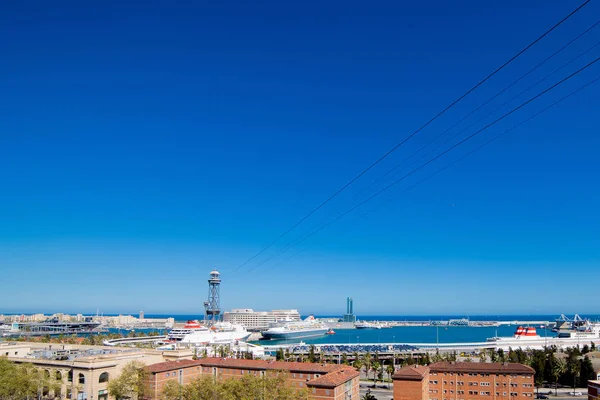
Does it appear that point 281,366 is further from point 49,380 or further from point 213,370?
point 49,380

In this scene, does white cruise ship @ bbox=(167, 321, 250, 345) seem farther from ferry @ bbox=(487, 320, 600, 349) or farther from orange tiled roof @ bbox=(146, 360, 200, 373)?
ferry @ bbox=(487, 320, 600, 349)

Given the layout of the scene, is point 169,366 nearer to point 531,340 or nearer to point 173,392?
point 173,392

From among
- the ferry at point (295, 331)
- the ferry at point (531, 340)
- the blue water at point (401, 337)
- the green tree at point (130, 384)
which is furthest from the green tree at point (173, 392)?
the ferry at point (295, 331)

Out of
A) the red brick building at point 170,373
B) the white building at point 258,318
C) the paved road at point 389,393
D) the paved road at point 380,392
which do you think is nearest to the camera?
the red brick building at point 170,373

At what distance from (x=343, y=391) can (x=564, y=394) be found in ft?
79.7

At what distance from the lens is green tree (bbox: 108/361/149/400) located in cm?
3478

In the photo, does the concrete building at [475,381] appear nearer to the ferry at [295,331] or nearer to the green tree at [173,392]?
the green tree at [173,392]

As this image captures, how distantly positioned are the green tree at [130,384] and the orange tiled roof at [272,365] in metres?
6.72

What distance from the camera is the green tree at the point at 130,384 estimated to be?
34781 mm

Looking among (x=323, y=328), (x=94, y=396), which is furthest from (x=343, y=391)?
(x=323, y=328)

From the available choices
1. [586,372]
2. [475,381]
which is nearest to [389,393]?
[475,381]

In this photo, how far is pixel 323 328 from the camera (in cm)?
14188

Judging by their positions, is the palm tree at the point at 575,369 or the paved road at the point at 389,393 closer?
the paved road at the point at 389,393

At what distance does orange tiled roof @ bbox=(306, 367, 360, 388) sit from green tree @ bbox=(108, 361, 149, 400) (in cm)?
1276
